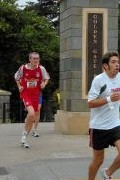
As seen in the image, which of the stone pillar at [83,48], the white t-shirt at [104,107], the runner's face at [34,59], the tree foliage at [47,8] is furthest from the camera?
the tree foliage at [47,8]

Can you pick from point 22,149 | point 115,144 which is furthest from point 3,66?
point 115,144

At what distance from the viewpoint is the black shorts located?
7.11 m

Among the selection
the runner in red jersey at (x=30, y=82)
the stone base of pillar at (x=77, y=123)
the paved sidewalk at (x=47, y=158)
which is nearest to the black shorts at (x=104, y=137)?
the paved sidewalk at (x=47, y=158)

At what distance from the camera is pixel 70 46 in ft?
43.6

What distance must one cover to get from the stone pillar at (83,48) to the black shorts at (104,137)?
19.3 feet

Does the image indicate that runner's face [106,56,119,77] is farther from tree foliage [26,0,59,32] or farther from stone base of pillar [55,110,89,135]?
tree foliage [26,0,59,32]

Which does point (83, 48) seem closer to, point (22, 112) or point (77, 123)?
point (77, 123)

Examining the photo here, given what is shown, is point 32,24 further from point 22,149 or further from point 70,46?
point 22,149

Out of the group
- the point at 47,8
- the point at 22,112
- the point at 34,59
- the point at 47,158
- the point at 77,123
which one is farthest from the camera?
the point at 47,8

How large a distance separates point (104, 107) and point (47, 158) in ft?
10.1

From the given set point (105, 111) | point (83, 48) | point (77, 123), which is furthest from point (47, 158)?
point (83, 48)

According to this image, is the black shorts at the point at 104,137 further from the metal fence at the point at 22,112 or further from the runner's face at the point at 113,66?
the metal fence at the point at 22,112

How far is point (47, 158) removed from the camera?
9.91 metres

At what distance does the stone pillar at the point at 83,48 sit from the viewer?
519 inches
